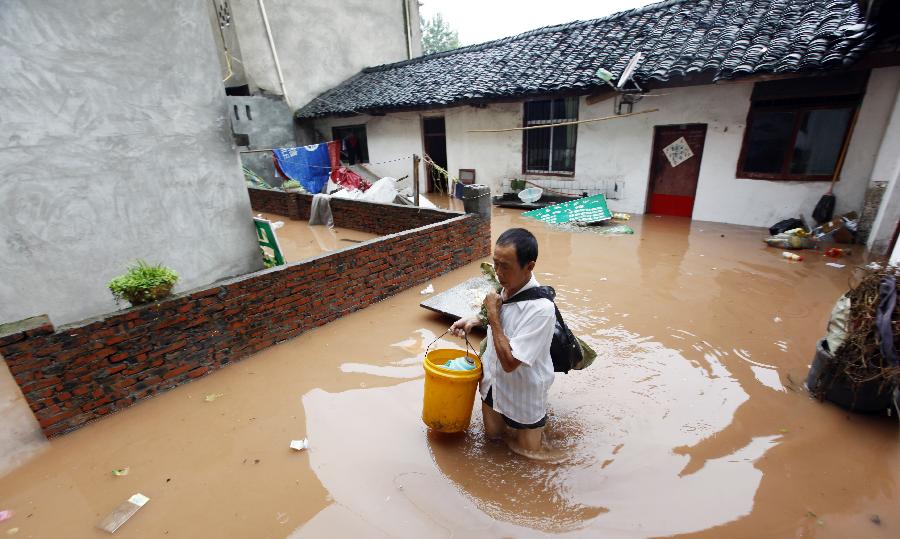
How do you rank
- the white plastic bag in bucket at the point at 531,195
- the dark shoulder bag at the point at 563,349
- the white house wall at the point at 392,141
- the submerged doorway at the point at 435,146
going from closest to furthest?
1. the dark shoulder bag at the point at 563,349
2. the white plastic bag in bucket at the point at 531,195
3. the submerged doorway at the point at 435,146
4. the white house wall at the point at 392,141

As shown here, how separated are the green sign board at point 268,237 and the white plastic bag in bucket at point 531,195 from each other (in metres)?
6.99

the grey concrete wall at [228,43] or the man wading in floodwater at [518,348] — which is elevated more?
the grey concrete wall at [228,43]

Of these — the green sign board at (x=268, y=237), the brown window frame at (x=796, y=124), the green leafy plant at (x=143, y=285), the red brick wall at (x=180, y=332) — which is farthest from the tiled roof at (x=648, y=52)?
the green leafy plant at (x=143, y=285)

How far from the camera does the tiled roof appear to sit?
6961 millimetres

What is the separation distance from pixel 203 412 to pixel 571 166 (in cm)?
1016

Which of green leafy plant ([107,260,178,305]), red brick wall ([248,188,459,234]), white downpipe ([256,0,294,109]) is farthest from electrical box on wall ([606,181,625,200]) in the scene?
white downpipe ([256,0,294,109])

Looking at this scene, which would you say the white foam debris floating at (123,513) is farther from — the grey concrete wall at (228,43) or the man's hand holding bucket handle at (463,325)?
the grey concrete wall at (228,43)

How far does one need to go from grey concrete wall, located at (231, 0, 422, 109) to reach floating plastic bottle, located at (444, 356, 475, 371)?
1554cm

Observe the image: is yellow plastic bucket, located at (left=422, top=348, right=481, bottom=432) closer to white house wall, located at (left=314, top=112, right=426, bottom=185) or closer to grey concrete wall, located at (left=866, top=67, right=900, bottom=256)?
grey concrete wall, located at (left=866, top=67, right=900, bottom=256)

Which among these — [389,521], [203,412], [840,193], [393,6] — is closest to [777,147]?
[840,193]

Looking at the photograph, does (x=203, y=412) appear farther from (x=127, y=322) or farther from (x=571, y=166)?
(x=571, y=166)

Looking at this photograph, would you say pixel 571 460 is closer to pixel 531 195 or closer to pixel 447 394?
pixel 447 394

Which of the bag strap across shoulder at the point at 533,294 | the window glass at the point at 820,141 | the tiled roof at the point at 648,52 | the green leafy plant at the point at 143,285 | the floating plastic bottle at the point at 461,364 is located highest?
the tiled roof at the point at 648,52

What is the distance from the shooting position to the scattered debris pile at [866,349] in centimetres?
273
